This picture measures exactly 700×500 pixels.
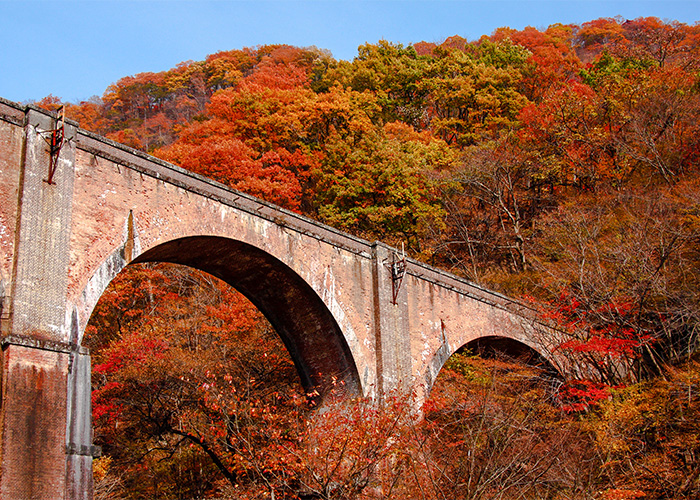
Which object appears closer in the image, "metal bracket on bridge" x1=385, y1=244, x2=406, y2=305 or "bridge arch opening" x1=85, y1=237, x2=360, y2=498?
"bridge arch opening" x1=85, y1=237, x2=360, y2=498

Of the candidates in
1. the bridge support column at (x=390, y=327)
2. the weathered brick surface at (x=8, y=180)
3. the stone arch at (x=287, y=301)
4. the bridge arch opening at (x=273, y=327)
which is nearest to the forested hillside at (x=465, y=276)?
the bridge arch opening at (x=273, y=327)

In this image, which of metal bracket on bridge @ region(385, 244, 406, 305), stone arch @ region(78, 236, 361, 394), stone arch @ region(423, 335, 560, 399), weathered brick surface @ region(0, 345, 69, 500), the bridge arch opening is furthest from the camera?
stone arch @ region(423, 335, 560, 399)

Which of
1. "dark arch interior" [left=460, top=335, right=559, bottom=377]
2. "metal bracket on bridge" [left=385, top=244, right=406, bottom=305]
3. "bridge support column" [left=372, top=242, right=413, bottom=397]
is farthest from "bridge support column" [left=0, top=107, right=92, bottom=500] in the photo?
"dark arch interior" [left=460, top=335, right=559, bottom=377]

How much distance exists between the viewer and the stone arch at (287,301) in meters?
12.9

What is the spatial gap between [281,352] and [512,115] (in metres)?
17.4

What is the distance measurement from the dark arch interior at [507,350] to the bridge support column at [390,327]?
10.4 ft

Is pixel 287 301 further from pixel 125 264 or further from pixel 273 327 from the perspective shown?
pixel 125 264

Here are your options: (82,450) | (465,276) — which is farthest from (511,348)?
(82,450)

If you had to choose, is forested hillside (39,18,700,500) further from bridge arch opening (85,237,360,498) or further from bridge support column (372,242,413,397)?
bridge support column (372,242,413,397)

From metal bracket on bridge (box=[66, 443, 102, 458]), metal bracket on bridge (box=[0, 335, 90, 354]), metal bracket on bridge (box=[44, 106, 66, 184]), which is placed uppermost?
metal bracket on bridge (box=[44, 106, 66, 184])

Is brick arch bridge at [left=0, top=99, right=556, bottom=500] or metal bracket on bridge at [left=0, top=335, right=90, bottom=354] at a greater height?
brick arch bridge at [left=0, top=99, right=556, bottom=500]

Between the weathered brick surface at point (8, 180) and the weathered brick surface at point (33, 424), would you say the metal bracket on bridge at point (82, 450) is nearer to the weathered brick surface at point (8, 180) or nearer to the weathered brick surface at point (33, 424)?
the weathered brick surface at point (33, 424)

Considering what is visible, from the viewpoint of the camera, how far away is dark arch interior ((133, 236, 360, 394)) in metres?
13.1

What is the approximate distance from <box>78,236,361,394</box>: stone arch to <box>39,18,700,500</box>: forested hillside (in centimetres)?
71
